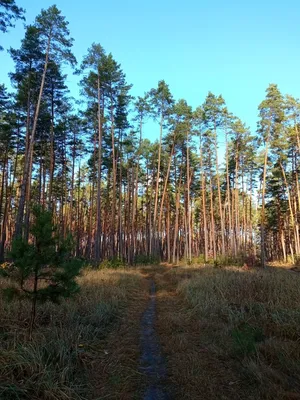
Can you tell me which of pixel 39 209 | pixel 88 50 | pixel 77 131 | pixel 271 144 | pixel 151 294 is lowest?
pixel 151 294

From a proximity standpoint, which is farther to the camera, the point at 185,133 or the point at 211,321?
the point at 185,133

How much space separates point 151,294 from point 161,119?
18945mm

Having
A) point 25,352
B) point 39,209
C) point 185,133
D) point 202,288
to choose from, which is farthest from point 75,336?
point 185,133

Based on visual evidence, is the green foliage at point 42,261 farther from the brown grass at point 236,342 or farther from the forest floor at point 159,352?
the brown grass at point 236,342

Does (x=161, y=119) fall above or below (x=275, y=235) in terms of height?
above

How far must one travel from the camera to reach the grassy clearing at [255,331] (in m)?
3.64

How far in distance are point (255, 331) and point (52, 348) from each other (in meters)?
3.61

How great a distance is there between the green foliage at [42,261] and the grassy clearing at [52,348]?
704mm

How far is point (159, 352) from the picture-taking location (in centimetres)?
495

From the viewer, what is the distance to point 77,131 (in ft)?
84.1

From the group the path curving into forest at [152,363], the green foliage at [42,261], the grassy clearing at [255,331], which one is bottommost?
the path curving into forest at [152,363]

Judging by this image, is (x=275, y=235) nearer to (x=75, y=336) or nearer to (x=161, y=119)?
(x=161, y=119)

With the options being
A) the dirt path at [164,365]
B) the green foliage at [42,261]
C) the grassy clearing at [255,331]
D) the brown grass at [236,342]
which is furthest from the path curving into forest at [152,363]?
the green foliage at [42,261]

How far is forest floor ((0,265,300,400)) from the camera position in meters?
3.47
